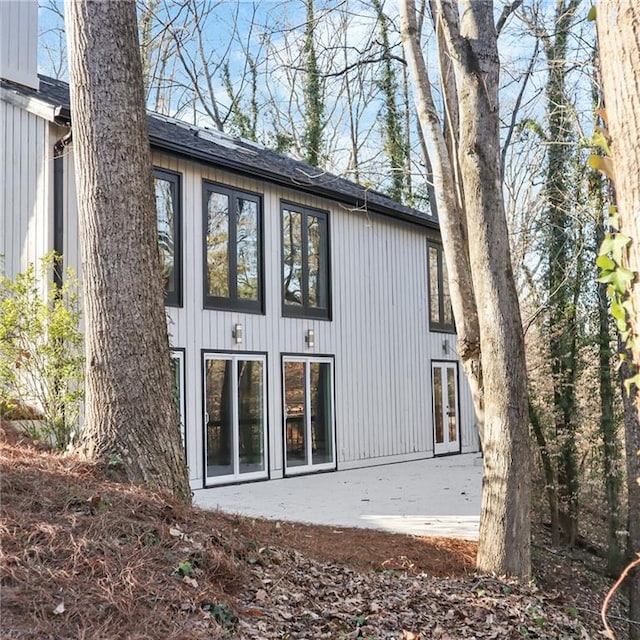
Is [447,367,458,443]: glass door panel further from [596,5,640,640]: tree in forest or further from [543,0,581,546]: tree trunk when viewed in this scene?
[596,5,640,640]: tree in forest

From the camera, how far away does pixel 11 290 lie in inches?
305

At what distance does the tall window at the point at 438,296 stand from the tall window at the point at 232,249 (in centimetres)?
503

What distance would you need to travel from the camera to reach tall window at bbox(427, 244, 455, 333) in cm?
1484

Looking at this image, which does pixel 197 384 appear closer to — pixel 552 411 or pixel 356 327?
pixel 356 327

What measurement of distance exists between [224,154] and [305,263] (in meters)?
2.33

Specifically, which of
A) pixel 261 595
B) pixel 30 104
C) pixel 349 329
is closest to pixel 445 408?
pixel 349 329

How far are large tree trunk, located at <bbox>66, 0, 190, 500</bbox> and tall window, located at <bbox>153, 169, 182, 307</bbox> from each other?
Result: 423 cm

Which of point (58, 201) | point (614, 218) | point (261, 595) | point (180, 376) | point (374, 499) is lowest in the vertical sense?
point (374, 499)

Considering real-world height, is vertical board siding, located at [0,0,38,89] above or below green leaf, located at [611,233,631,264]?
above

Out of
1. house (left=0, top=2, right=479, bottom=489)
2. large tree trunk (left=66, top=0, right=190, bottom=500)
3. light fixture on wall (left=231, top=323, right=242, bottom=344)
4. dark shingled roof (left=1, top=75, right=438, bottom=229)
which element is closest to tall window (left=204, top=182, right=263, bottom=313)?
house (left=0, top=2, right=479, bottom=489)

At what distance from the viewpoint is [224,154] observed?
10.8 meters

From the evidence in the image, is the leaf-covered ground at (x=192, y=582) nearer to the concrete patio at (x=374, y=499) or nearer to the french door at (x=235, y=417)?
the concrete patio at (x=374, y=499)

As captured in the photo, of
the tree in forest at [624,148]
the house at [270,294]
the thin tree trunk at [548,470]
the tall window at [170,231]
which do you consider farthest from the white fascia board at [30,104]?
the tree in forest at [624,148]

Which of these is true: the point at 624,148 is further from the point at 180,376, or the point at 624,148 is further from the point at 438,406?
the point at 438,406
